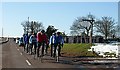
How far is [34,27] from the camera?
107000 mm

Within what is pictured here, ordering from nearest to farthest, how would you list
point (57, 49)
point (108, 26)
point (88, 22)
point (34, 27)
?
point (57, 49), point (88, 22), point (108, 26), point (34, 27)

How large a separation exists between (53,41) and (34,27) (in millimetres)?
88543

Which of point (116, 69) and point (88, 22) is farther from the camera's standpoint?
point (88, 22)

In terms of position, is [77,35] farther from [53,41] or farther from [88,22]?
[53,41]

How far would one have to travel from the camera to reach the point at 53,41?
18.9 metres

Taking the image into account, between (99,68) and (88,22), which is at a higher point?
(88,22)

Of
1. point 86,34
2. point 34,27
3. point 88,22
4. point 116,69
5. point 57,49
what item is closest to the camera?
point 116,69

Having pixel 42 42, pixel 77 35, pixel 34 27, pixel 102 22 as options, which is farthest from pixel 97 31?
pixel 42 42

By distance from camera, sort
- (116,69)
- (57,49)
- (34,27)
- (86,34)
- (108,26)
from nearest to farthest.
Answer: (116,69) → (57,49) → (108,26) → (86,34) → (34,27)

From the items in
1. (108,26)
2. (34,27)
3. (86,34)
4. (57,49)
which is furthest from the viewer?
(34,27)

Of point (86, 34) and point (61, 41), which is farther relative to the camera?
point (86, 34)

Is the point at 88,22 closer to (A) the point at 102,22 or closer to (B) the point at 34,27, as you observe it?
(A) the point at 102,22

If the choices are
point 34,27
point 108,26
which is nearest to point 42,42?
point 108,26

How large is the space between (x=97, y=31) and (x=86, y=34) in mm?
4554
